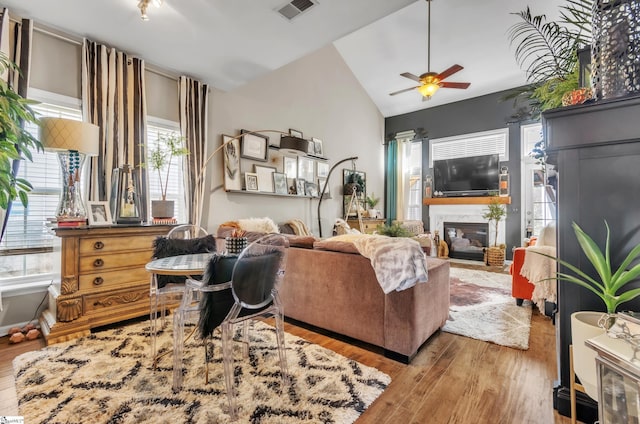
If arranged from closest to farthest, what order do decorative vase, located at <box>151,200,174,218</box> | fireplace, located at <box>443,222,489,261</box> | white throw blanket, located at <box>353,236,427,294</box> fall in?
white throw blanket, located at <box>353,236,427,294</box>, decorative vase, located at <box>151,200,174,218</box>, fireplace, located at <box>443,222,489,261</box>

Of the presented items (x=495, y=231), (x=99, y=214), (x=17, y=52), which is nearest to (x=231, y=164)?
(x=99, y=214)

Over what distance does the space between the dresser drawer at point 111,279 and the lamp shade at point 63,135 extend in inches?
42.1

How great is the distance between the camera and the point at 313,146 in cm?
553

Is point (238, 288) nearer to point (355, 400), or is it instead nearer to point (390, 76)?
point (355, 400)

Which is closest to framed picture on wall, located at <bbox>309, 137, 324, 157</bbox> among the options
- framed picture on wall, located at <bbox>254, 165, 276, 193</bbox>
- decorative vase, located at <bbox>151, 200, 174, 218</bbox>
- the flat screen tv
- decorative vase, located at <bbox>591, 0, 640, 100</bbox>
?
framed picture on wall, located at <bbox>254, 165, 276, 193</bbox>

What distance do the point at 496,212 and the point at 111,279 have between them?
6303 millimetres

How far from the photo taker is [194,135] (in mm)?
3688

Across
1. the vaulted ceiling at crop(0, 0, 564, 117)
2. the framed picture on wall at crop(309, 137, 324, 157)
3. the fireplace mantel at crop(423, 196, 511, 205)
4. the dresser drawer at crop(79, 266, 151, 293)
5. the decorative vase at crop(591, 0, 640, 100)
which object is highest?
the vaulted ceiling at crop(0, 0, 564, 117)

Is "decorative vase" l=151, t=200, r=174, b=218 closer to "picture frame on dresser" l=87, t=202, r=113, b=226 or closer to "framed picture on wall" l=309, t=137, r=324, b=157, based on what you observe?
"picture frame on dresser" l=87, t=202, r=113, b=226

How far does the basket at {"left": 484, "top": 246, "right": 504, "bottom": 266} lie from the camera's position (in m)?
5.67

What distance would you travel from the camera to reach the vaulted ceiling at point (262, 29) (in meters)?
2.44

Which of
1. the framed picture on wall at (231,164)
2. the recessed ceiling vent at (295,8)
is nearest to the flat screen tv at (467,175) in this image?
the framed picture on wall at (231,164)

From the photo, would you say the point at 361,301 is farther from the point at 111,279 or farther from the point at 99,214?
the point at 99,214

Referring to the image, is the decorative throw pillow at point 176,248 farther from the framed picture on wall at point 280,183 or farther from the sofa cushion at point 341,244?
the framed picture on wall at point 280,183
